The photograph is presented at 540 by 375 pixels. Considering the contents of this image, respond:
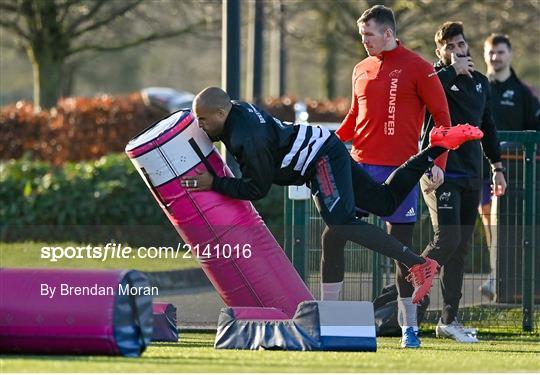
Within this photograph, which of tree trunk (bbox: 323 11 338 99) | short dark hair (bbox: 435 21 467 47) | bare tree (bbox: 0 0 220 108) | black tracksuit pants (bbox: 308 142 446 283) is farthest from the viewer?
tree trunk (bbox: 323 11 338 99)

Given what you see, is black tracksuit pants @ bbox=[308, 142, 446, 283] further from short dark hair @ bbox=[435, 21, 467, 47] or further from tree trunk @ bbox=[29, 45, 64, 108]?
tree trunk @ bbox=[29, 45, 64, 108]

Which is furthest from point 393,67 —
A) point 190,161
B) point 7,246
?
point 7,246

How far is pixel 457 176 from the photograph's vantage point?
33.7 ft

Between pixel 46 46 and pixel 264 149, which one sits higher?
pixel 46 46

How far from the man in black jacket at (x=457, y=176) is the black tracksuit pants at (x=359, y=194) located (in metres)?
0.38

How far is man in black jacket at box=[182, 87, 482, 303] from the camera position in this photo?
9.40 metres

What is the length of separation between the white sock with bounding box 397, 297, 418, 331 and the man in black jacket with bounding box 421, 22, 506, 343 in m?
0.45

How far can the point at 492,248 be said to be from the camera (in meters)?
11.2

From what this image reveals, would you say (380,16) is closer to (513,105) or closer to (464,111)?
(464,111)

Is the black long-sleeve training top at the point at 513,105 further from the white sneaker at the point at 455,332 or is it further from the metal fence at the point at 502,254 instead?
the white sneaker at the point at 455,332

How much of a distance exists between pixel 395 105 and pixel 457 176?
0.72m

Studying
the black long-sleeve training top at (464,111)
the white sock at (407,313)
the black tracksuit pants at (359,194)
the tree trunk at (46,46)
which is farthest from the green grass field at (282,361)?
the tree trunk at (46,46)

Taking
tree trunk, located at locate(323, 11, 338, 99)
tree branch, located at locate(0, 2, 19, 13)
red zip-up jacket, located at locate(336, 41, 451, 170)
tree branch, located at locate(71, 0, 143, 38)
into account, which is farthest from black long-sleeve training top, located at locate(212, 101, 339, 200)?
tree trunk, located at locate(323, 11, 338, 99)

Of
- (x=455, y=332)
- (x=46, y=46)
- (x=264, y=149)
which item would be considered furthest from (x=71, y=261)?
(x=46, y=46)
